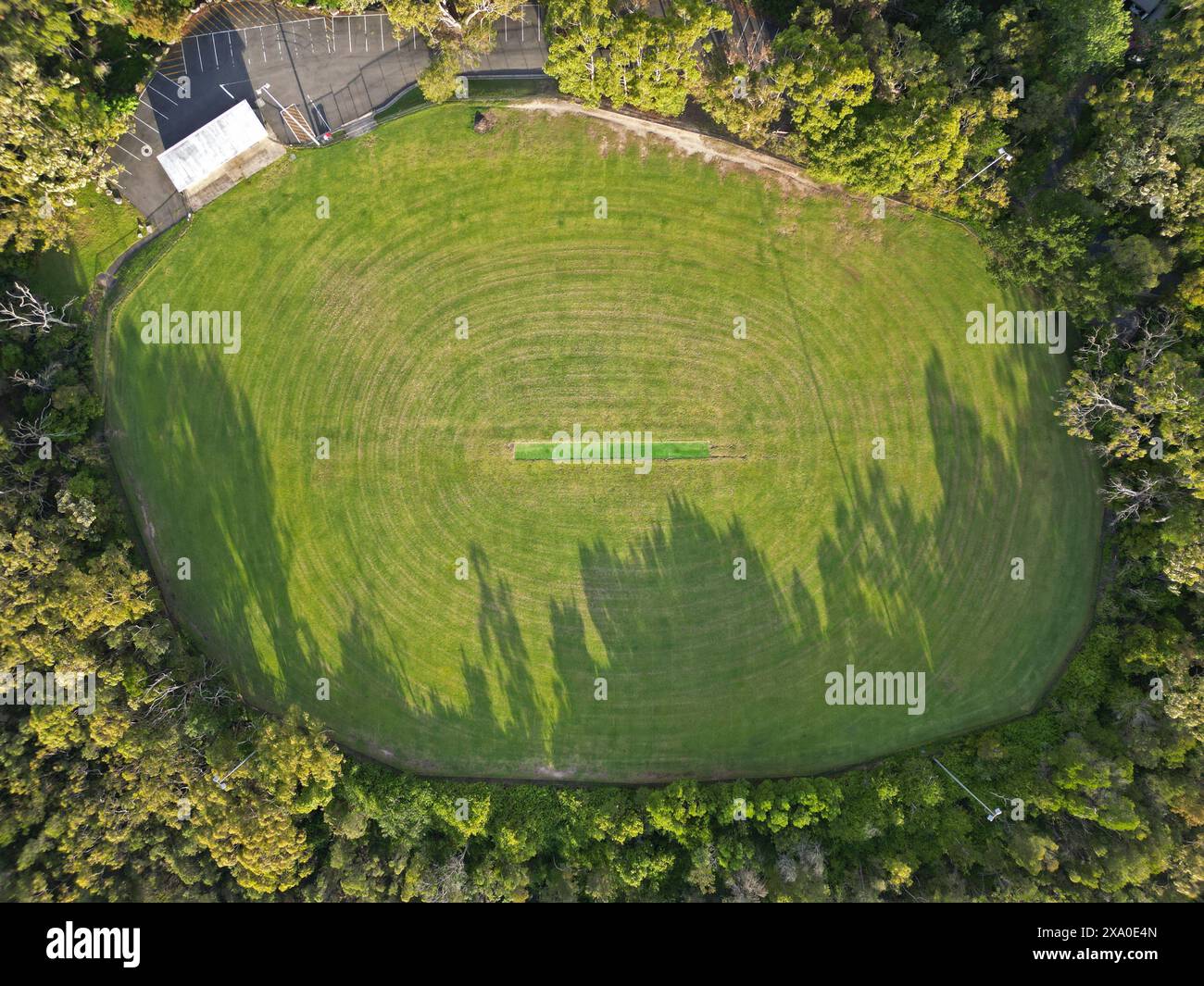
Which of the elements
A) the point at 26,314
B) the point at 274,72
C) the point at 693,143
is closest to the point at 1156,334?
the point at 693,143

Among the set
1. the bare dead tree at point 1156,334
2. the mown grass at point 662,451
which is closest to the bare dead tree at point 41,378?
the mown grass at point 662,451

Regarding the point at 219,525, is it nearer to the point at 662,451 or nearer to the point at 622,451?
the point at 622,451

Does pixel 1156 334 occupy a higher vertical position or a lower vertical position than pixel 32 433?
higher

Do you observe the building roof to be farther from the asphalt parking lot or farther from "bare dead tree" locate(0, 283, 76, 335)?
"bare dead tree" locate(0, 283, 76, 335)

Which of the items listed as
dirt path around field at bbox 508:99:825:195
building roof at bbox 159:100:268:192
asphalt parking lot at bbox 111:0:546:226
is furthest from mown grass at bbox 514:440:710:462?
building roof at bbox 159:100:268:192

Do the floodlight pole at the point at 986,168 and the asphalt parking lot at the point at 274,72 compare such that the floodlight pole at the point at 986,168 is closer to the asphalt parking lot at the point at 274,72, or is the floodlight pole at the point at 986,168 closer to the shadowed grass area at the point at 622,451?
the shadowed grass area at the point at 622,451
